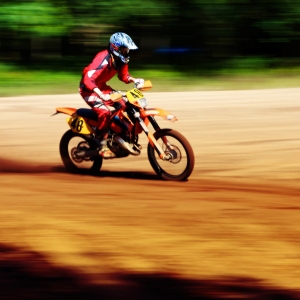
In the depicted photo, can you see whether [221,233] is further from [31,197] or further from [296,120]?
[296,120]

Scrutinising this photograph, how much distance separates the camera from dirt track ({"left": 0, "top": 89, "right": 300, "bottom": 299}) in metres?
5.41

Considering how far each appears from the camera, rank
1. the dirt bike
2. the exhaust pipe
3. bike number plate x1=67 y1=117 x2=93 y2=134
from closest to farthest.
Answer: the dirt bike
the exhaust pipe
bike number plate x1=67 y1=117 x2=93 y2=134

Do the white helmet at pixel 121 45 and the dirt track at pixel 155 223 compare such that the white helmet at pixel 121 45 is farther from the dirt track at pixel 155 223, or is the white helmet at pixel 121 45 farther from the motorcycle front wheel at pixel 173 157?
the dirt track at pixel 155 223

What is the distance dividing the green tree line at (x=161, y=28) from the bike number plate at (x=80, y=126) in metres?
12.1

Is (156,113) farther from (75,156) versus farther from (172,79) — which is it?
(172,79)

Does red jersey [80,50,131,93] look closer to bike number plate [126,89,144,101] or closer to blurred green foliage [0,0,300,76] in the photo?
bike number plate [126,89,144,101]

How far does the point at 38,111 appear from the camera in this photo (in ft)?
51.9

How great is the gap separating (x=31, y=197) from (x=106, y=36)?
49.0ft

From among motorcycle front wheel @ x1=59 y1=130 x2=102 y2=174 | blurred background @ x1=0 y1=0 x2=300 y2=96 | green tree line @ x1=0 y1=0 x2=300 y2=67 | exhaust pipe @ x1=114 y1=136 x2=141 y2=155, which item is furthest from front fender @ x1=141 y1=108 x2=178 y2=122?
green tree line @ x1=0 y1=0 x2=300 y2=67

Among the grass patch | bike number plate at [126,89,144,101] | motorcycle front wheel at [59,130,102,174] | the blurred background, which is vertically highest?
the blurred background

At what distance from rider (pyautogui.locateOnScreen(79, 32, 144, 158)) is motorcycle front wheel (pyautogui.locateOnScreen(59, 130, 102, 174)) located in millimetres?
328

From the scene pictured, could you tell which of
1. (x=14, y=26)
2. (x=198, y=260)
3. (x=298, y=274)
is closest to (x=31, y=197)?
(x=198, y=260)

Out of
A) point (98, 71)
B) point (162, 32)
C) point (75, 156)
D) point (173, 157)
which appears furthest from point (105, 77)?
point (162, 32)

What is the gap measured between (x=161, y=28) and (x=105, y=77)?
14.3 metres
